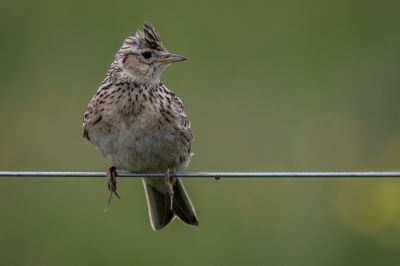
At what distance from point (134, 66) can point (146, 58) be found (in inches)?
4.6

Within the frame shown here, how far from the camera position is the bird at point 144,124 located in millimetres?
10891

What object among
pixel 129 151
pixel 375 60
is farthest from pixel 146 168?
pixel 375 60

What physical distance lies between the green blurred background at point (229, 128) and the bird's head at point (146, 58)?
2.19 metres

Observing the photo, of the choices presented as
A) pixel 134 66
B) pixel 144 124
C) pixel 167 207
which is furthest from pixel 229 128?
pixel 144 124

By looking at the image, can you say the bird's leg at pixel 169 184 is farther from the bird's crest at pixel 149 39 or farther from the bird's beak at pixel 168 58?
the bird's crest at pixel 149 39

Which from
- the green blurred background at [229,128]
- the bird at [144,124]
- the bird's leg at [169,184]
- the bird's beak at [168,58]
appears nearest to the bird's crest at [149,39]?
the bird at [144,124]

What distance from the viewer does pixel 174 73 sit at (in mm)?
14969

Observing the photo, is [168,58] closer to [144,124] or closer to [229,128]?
[144,124]

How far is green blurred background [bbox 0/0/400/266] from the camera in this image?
1311cm

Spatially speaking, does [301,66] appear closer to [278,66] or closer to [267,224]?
[278,66]

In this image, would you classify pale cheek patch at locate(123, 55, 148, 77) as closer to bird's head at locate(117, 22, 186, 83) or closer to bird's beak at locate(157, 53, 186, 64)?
bird's head at locate(117, 22, 186, 83)

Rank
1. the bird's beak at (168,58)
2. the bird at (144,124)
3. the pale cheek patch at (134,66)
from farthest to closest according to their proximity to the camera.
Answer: the pale cheek patch at (134,66) < the bird's beak at (168,58) < the bird at (144,124)

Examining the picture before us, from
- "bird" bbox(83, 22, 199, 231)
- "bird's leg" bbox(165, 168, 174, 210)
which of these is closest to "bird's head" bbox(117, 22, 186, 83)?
"bird" bbox(83, 22, 199, 231)

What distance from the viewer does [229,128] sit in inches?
571
